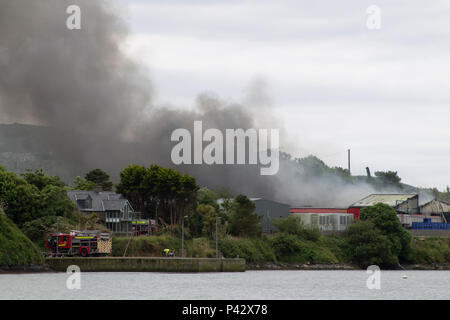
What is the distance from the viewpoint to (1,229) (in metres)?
108

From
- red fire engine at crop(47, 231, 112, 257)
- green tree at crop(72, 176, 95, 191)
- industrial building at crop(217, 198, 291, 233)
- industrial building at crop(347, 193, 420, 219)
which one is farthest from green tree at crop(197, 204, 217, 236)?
industrial building at crop(347, 193, 420, 219)

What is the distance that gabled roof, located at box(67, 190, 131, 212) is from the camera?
13475cm

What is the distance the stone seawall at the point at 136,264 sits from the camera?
106812mm

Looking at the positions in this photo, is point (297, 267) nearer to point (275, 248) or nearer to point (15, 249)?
point (275, 248)

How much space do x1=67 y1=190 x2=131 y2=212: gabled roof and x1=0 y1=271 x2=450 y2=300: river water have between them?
96.4 ft

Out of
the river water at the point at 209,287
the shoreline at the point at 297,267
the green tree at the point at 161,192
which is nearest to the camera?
the river water at the point at 209,287

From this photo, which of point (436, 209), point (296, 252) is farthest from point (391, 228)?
point (436, 209)

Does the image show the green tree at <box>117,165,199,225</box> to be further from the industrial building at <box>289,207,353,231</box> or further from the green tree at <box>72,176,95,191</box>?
the industrial building at <box>289,207,353,231</box>

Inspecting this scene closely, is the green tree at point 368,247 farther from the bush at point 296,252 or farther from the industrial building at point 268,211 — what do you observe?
the industrial building at point 268,211

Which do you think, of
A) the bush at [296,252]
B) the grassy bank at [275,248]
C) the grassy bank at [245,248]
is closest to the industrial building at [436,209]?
the grassy bank at [275,248]

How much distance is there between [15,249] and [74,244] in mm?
9222

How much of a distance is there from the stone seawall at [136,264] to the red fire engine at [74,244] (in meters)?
4.35

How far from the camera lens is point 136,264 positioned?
10819cm

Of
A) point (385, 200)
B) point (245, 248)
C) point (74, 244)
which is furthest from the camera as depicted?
point (385, 200)
